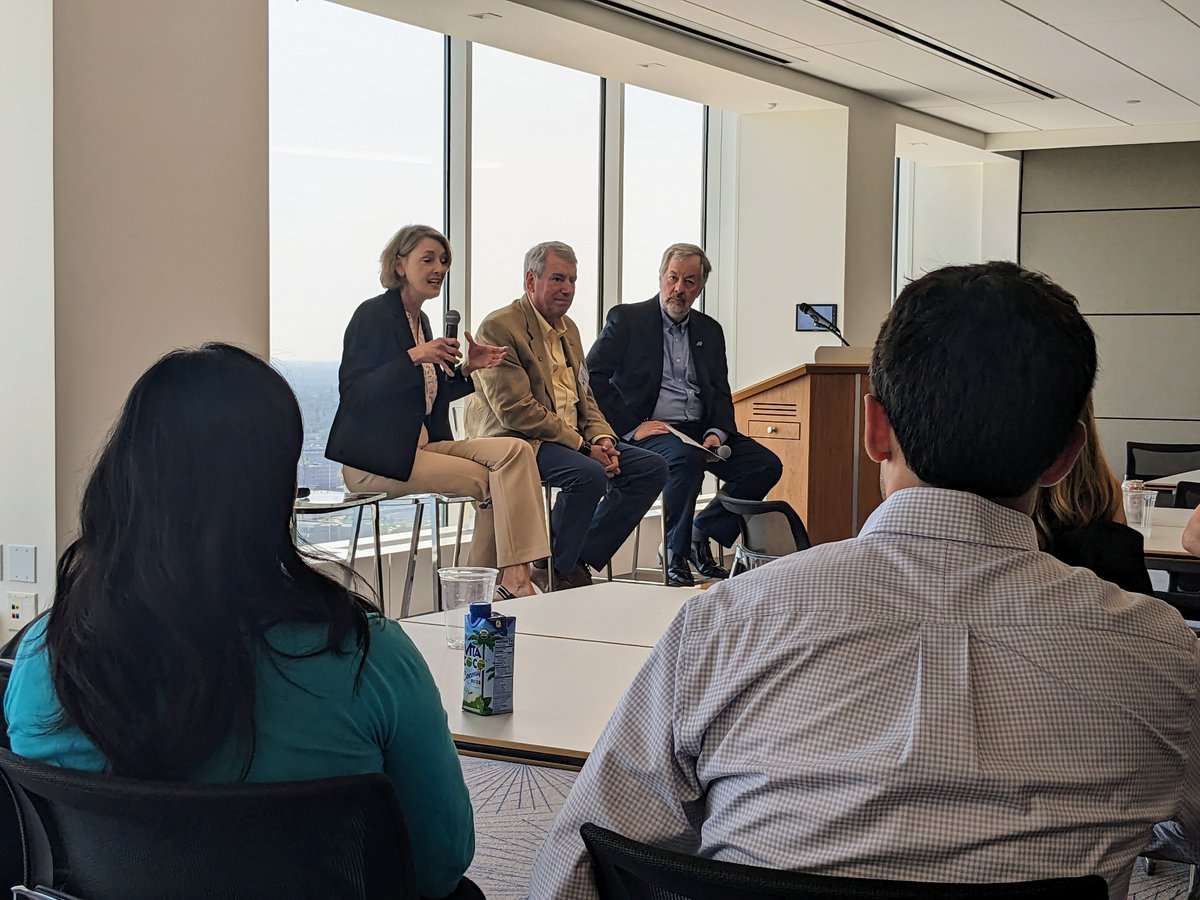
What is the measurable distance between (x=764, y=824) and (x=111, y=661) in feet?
2.21

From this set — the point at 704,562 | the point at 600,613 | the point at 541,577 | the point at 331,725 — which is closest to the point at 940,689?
the point at 331,725

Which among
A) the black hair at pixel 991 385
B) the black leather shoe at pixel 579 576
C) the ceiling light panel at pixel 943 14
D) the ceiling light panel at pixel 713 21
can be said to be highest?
the ceiling light panel at pixel 943 14

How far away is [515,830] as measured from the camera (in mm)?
3355

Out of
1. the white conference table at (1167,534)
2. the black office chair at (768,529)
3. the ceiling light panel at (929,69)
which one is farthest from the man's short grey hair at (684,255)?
the white conference table at (1167,534)

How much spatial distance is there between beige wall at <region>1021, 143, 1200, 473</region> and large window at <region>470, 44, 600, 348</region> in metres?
5.16

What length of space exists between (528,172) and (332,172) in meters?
1.47

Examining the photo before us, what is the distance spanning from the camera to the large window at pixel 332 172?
563 cm

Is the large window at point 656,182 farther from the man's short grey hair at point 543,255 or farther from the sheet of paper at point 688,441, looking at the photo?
the man's short grey hair at point 543,255

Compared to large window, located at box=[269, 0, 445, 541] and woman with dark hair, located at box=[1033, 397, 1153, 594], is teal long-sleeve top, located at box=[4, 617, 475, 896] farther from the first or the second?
large window, located at box=[269, 0, 445, 541]

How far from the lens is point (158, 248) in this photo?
13.1ft

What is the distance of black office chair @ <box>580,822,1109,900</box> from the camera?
97cm

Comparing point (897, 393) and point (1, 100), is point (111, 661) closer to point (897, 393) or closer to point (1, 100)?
point (897, 393)

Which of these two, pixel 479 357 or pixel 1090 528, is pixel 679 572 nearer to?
pixel 479 357

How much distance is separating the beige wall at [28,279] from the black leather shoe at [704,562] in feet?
11.9
